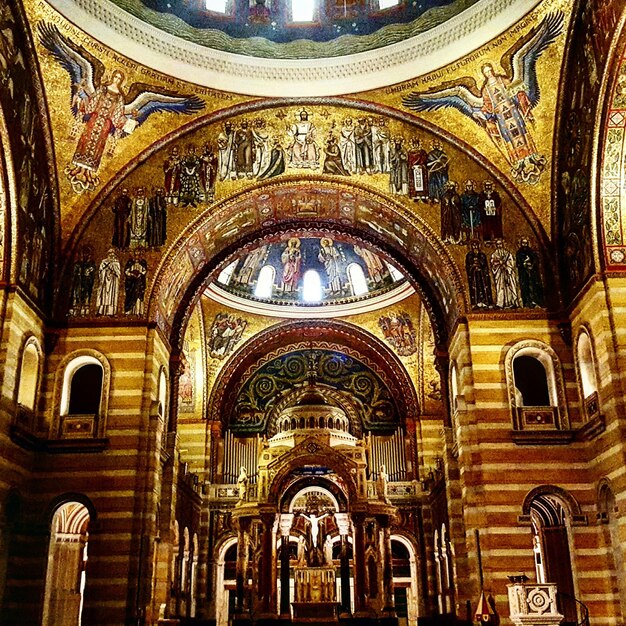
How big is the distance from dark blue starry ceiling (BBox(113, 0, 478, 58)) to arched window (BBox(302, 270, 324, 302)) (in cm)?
1378

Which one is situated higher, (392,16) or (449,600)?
(392,16)

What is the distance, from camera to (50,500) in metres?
17.9

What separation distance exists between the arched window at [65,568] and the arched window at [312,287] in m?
14.5

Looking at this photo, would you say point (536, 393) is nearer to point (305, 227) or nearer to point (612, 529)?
point (612, 529)

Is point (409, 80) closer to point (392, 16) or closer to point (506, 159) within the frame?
point (392, 16)

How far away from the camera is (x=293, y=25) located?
20453 mm

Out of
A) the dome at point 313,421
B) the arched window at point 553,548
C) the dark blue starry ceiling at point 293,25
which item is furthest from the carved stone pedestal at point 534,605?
the dome at point 313,421

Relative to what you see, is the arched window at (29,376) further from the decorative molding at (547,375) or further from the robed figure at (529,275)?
the robed figure at (529,275)

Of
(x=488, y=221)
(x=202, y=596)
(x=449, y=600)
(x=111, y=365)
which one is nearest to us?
(x=111, y=365)

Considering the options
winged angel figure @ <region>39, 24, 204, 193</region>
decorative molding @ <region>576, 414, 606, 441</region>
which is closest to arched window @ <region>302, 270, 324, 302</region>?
winged angel figure @ <region>39, 24, 204, 193</region>

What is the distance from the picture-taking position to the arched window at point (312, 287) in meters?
32.5

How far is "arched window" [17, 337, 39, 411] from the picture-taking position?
18.0 meters

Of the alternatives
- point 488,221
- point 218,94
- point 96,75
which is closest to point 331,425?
point 488,221

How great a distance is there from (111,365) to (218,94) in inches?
312
